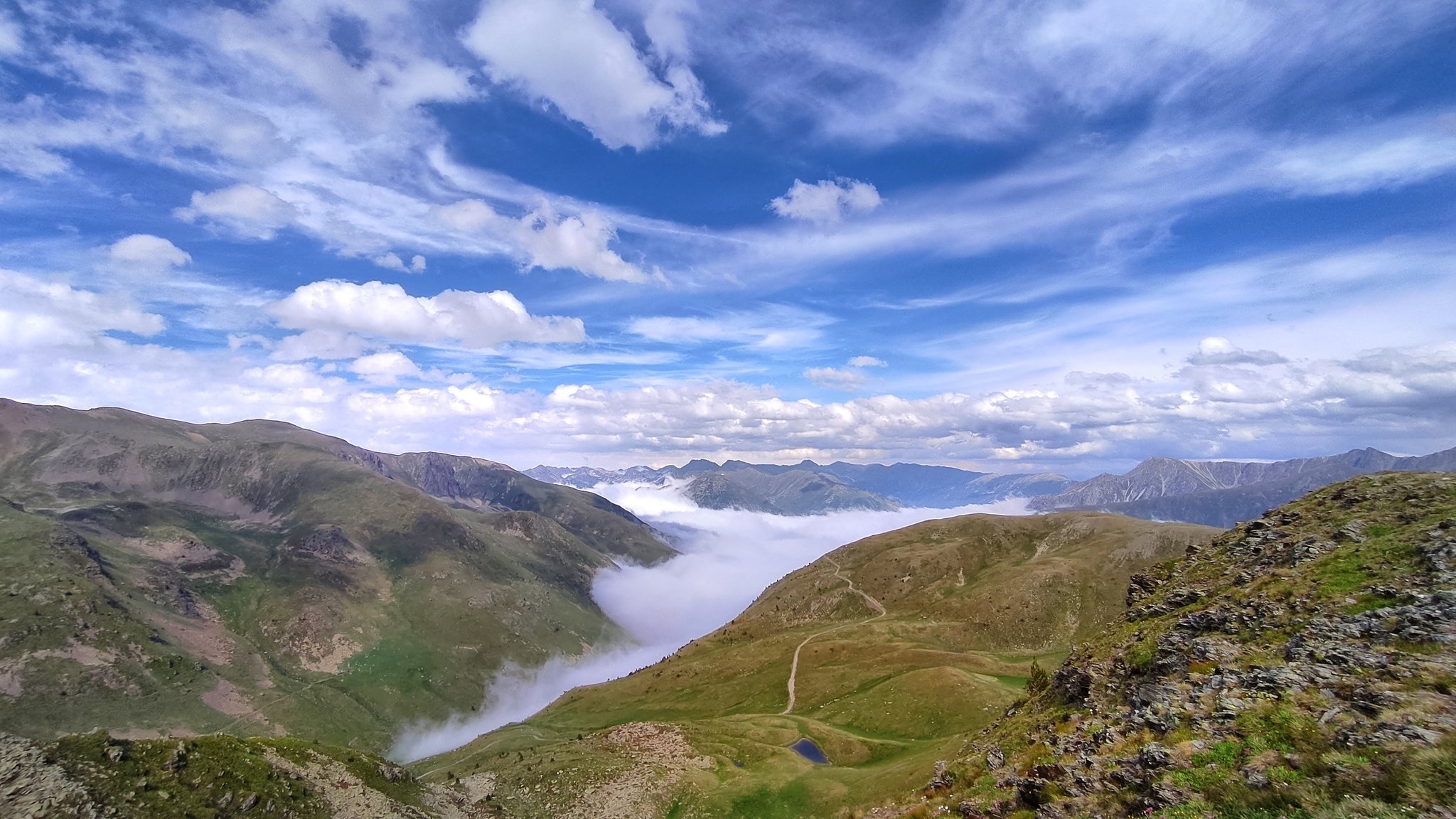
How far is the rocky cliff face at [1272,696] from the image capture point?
1595 centimetres

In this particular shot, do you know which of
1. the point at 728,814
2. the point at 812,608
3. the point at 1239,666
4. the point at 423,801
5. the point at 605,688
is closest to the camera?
the point at 1239,666

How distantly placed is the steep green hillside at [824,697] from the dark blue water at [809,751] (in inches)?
45.8

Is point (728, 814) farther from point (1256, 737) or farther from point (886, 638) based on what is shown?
point (886, 638)

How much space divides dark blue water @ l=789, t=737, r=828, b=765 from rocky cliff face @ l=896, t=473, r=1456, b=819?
40799 millimetres

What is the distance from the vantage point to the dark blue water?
258 ft

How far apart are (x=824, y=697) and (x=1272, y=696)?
106 meters

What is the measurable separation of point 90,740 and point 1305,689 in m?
62.6

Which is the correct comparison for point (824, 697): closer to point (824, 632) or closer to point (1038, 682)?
point (824, 632)

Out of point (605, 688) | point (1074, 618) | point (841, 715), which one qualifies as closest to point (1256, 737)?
point (841, 715)

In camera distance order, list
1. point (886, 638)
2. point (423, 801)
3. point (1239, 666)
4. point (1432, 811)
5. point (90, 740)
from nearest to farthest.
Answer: point (1432, 811)
point (1239, 666)
point (90, 740)
point (423, 801)
point (886, 638)

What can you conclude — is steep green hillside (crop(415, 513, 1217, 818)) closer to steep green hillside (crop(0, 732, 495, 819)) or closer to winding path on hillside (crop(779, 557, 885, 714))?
winding path on hillside (crop(779, 557, 885, 714))

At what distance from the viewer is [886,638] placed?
144750 millimetres

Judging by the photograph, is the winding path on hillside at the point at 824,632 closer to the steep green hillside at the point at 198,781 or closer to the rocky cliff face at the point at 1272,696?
the steep green hillside at the point at 198,781

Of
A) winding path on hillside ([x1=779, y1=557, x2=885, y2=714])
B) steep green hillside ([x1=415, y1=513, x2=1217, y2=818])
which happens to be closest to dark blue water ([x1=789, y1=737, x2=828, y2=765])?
steep green hillside ([x1=415, y1=513, x2=1217, y2=818])
